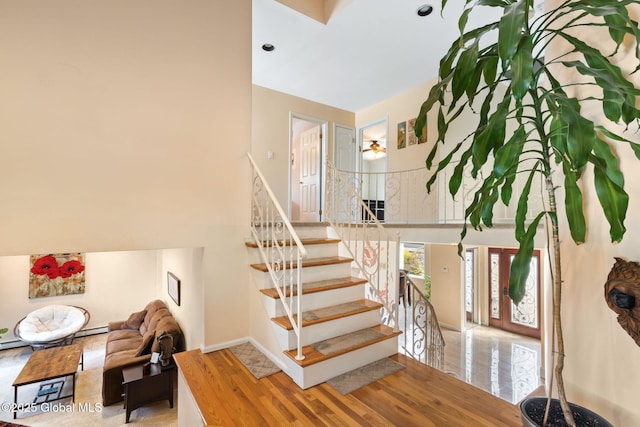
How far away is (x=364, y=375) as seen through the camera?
7.93 ft

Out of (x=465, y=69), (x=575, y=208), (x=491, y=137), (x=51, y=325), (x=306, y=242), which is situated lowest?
(x=51, y=325)

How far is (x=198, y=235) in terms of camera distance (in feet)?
9.19

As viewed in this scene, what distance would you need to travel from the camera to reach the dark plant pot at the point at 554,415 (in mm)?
1314

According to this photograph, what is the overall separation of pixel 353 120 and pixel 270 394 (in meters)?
5.57

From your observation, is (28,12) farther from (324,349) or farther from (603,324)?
(603,324)

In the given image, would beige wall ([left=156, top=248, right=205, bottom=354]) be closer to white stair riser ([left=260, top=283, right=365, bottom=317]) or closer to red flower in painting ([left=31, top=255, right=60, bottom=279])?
white stair riser ([left=260, top=283, right=365, bottom=317])

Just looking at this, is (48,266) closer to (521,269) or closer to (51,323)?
(51,323)

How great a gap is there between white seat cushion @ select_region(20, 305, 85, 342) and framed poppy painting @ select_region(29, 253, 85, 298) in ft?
1.24

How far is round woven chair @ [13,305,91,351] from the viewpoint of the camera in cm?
524

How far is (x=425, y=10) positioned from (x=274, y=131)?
2969 mm

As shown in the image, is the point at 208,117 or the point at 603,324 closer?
the point at 603,324

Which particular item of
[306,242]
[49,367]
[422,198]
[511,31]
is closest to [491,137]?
[511,31]

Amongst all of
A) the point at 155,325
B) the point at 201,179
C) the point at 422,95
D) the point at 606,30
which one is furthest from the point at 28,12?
the point at 422,95

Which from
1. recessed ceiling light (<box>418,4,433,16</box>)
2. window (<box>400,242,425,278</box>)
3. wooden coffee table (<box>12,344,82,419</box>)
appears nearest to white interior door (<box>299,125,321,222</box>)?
recessed ceiling light (<box>418,4,433,16</box>)
